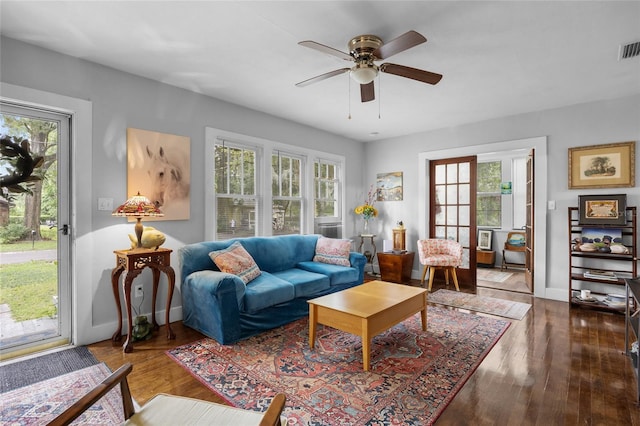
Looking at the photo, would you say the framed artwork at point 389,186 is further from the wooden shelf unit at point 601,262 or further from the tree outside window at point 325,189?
the wooden shelf unit at point 601,262

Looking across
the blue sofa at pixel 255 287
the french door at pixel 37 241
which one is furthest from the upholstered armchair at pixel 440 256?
the french door at pixel 37 241

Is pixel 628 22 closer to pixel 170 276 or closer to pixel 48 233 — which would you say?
pixel 170 276

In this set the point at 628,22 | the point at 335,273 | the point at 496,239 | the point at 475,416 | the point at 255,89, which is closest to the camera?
the point at 475,416

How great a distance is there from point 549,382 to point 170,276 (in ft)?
10.4

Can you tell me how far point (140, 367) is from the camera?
2.45 metres

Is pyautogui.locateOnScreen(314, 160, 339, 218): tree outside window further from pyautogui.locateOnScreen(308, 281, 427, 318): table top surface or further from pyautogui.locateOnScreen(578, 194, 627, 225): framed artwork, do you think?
pyautogui.locateOnScreen(578, 194, 627, 225): framed artwork

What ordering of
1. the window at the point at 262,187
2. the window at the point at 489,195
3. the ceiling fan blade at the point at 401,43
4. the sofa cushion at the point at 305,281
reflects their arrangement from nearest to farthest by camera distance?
the ceiling fan blade at the point at 401,43
the sofa cushion at the point at 305,281
the window at the point at 262,187
the window at the point at 489,195

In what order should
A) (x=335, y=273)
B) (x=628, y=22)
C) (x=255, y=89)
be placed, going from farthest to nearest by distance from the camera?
(x=335, y=273) → (x=255, y=89) → (x=628, y=22)

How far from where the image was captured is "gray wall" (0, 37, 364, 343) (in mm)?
2686

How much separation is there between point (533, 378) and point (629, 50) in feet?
9.33

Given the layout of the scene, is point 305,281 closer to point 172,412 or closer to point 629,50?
point 172,412

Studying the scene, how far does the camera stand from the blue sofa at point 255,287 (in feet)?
9.26

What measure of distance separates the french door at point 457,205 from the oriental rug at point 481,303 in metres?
0.70

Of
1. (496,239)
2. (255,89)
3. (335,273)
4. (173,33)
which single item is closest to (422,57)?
(255,89)
